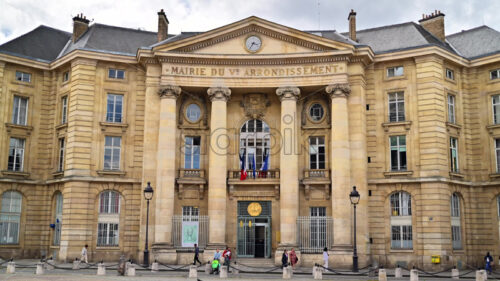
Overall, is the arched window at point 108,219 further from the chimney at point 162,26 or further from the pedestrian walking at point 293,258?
the pedestrian walking at point 293,258

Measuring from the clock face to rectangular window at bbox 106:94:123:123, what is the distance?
30.9 feet

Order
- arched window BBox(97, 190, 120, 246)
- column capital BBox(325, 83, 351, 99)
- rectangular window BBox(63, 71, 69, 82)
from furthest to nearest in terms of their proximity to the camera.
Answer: rectangular window BBox(63, 71, 69, 82) → arched window BBox(97, 190, 120, 246) → column capital BBox(325, 83, 351, 99)

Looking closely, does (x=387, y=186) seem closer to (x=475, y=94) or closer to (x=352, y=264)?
(x=352, y=264)

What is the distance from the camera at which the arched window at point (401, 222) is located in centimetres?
3631

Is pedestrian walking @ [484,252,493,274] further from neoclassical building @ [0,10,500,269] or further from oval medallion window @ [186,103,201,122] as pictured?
oval medallion window @ [186,103,201,122]

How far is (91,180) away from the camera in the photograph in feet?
122

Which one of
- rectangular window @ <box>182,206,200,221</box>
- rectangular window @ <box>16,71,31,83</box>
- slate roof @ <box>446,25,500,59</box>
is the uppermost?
slate roof @ <box>446,25,500,59</box>

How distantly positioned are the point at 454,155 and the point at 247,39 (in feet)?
51.8

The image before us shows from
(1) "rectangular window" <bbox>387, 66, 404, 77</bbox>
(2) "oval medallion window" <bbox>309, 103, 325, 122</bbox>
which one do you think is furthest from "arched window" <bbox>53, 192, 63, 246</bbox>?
(1) "rectangular window" <bbox>387, 66, 404, 77</bbox>

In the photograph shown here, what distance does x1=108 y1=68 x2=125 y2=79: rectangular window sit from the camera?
39.3 meters

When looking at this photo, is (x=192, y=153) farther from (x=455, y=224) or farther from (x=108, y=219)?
(x=455, y=224)

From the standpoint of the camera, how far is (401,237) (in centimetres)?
3644

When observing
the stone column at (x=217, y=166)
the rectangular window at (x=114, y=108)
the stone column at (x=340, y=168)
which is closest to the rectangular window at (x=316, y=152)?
the stone column at (x=340, y=168)

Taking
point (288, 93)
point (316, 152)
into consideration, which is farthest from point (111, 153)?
point (316, 152)
